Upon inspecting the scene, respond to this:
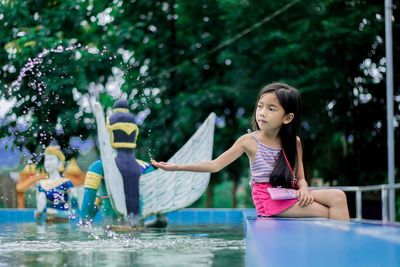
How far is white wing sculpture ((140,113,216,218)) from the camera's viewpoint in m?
7.63

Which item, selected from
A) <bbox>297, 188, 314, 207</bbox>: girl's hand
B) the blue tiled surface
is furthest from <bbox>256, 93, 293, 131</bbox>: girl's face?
the blue tiled surface

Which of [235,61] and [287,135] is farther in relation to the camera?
[235,61]

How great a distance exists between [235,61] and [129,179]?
27.9 feet

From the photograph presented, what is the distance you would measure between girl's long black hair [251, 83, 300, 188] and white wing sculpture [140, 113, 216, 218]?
2834mm

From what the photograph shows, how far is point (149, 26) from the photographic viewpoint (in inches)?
640

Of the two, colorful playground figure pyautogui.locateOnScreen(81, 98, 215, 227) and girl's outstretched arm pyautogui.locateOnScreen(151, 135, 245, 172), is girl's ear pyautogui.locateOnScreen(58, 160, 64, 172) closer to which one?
colorful playground figure pyautogui.locateOnScreen(81, 98, 215, 227)

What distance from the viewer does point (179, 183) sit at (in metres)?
8.09

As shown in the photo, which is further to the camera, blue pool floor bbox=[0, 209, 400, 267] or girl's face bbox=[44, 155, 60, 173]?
girl's face bbox=[44, 155, 60, 173]

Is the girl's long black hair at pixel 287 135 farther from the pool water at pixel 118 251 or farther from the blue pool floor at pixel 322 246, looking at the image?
the blue pool floor at pixel 322 246

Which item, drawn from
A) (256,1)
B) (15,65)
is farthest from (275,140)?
(256,1)

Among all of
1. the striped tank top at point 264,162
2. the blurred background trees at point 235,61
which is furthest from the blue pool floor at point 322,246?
the blurred background trees at point 235,61

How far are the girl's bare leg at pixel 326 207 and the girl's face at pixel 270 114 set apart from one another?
0.49m

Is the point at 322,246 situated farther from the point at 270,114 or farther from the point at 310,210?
the point at 270,114

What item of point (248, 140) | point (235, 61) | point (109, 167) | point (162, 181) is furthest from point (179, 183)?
point (235, 61)
